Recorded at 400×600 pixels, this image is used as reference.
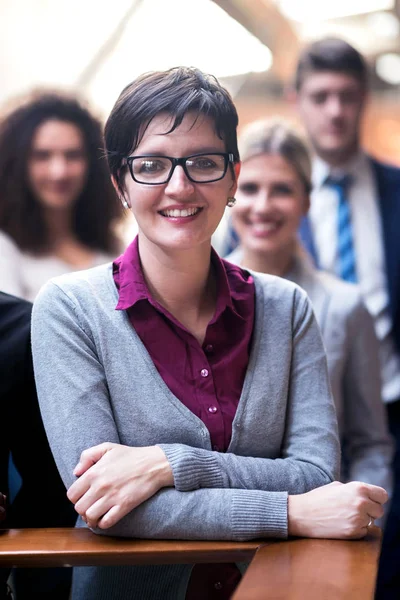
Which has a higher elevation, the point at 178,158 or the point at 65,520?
the point at 178,158

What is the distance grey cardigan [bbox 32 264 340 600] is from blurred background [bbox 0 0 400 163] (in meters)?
1.21

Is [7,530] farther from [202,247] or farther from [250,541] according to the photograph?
[202,247]

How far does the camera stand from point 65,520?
1.47 meters

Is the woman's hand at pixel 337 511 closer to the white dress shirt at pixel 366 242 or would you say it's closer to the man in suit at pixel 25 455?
the man in suit at pixel 25 455

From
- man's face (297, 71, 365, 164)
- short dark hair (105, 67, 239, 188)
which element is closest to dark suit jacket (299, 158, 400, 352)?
man's face (297, 71, 365, 164)

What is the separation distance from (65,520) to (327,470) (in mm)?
508

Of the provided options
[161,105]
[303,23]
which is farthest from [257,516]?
[303,23]

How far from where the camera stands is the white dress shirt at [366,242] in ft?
7.84

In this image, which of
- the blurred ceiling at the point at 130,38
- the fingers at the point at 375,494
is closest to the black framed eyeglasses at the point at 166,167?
the fingers at the point at 375,494

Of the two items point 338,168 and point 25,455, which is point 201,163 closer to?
point 25,455

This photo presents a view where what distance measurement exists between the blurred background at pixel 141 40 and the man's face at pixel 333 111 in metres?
0.19

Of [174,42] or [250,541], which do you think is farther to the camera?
[174,42]

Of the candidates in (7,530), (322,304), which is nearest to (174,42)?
(322,304)

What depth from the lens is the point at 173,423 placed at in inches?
49.1
